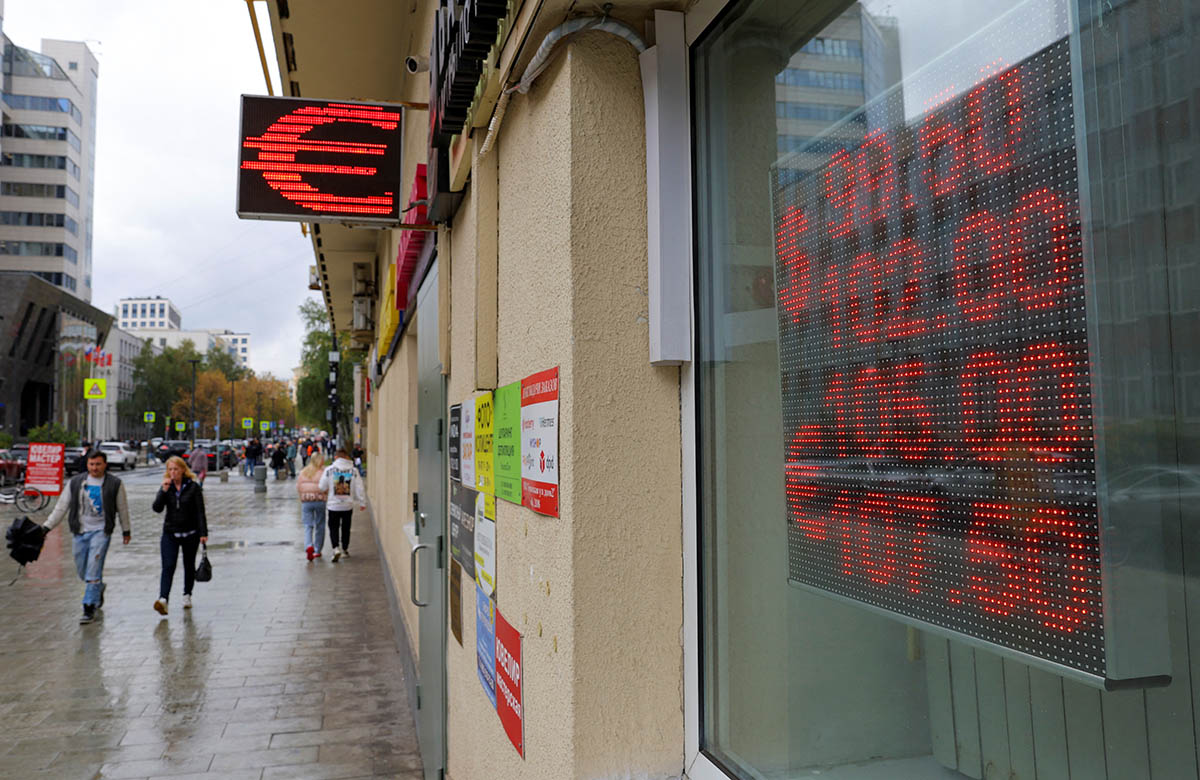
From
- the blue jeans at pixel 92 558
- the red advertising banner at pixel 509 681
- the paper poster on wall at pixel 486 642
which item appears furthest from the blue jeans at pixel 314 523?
the red advertising banner at pixel 509 681

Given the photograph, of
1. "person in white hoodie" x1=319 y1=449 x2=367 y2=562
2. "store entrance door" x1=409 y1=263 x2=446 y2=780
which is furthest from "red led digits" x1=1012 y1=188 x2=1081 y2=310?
"person in white hoodie" x1=319 y1=449 x2=367 y2=562

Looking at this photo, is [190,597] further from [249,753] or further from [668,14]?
[668,14]

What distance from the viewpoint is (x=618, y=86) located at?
2236 millimetres

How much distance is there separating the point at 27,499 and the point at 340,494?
41.7 ft

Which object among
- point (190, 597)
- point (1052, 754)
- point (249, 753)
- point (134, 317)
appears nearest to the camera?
point (1052, 754)

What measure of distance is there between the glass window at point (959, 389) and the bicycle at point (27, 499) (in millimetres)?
22205

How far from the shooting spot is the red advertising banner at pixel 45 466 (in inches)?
717

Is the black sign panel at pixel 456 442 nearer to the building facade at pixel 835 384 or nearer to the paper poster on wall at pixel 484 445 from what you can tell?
the paper poster on wall at pixel 484 445

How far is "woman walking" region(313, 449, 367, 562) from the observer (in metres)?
13.3

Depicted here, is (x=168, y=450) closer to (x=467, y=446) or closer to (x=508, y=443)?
(x=467, y=446)

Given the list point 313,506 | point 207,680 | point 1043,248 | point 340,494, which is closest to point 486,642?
point 1043,248

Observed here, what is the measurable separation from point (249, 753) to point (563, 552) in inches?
166

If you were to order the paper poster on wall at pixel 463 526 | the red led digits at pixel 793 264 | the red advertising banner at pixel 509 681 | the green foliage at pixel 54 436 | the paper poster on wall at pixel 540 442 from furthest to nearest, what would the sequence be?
the green foliage at pixel 54 436 < the paper poster on wall at pixel 463 526 < the red advertising banner at pixel 509 681 < the paper poster on wall at pixel 540 442 < the red led digits at pixel 793 264

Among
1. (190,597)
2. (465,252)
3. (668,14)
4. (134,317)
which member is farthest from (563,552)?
(134,317)
